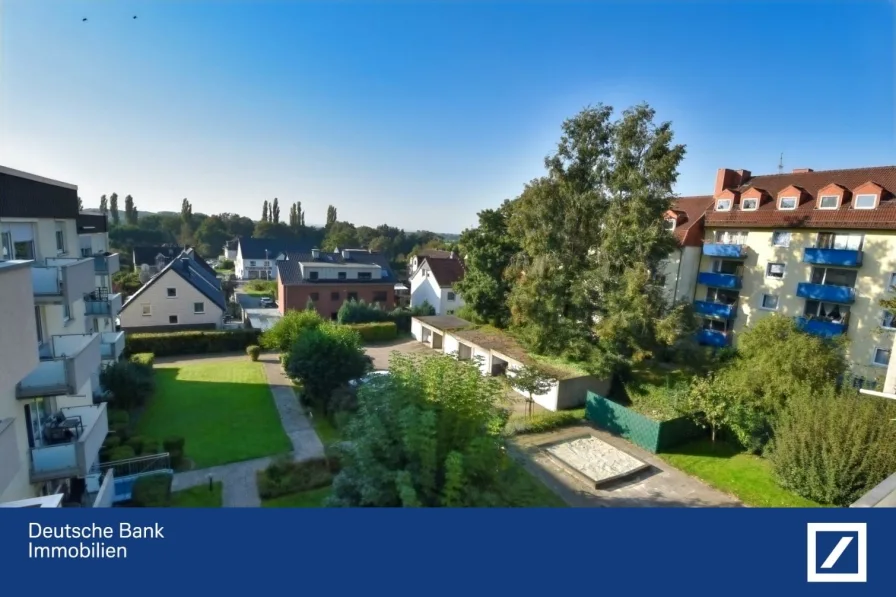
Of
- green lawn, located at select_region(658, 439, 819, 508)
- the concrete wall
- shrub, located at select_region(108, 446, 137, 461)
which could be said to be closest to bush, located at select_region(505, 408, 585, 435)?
green lawn, located at select_region(658, 439, 819, 508)

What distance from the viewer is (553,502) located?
1238 centimetres

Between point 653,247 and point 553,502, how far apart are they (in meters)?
12.4

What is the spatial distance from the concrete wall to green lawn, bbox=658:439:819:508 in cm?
3079

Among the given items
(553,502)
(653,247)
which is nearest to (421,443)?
(553,502)

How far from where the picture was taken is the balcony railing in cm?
2175

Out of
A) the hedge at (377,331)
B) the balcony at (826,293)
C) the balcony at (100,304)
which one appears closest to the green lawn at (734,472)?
the balcony at (826,293)

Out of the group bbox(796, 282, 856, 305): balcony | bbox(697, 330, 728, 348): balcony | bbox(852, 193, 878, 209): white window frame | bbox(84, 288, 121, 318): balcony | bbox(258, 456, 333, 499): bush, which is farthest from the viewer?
bbox(697, 330, 728, 348): balcony

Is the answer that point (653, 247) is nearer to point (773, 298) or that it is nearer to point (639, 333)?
point (639, 333)

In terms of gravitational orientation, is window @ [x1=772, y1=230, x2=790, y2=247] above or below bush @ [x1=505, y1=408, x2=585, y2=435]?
above

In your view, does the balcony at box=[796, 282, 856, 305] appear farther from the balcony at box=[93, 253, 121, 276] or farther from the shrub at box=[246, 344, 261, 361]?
the balcony at box=[93, 253, 121, 276]

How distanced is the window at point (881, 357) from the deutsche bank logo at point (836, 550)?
76.2ft

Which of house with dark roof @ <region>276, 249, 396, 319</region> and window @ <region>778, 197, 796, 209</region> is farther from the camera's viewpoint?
house with dark roof @ <region>276, 249, 396, 319</region>

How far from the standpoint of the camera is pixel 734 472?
47.9ft

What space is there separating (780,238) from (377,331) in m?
26.5
